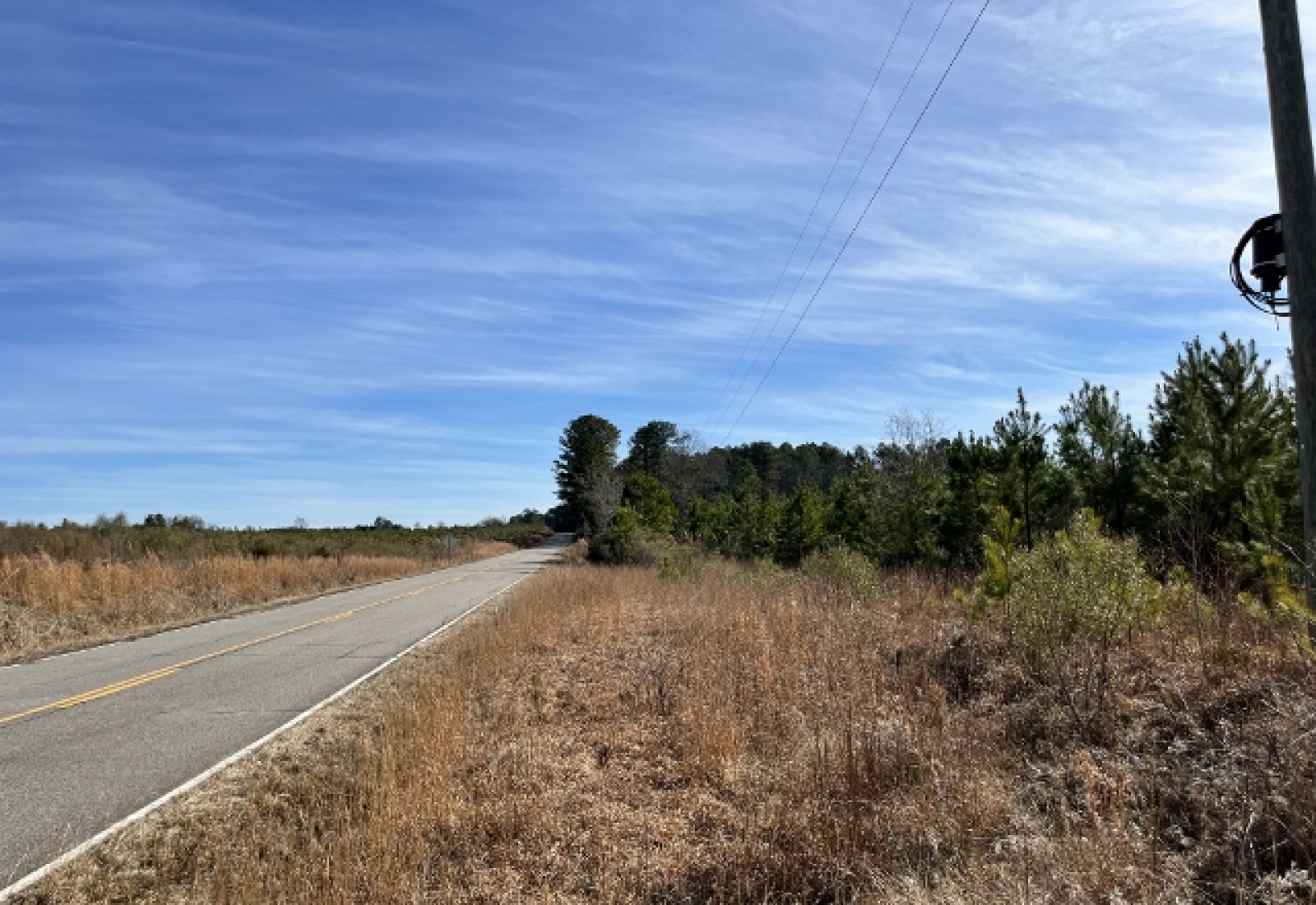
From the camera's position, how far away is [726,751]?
673cm

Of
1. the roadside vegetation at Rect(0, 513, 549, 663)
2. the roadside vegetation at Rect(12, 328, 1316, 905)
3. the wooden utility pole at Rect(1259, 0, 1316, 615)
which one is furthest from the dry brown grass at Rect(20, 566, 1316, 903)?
the roadside vegetation at Rect(0, 513, 549, 663)

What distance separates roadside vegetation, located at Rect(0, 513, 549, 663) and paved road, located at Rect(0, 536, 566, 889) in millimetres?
2114

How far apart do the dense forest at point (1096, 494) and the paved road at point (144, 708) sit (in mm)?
7854

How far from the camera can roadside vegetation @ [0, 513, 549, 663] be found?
1784cm

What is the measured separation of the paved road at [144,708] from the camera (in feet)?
21.1

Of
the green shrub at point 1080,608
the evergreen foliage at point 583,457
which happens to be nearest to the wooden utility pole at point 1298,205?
the green shrub at point 1080,608

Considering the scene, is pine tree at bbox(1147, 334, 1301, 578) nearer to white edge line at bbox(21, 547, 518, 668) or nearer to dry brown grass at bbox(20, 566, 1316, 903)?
dry brown grass at bbox(20, 566, 1316, 903)

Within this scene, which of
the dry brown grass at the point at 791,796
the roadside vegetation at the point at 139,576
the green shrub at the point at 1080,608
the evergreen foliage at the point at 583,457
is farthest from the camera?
the evergreen foliage at the point at 583,457

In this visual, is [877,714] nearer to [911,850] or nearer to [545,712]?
[911,850]

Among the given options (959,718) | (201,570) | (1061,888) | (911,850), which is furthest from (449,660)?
(201,570)

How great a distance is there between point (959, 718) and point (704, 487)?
3329 inches

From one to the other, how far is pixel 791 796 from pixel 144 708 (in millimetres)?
7892

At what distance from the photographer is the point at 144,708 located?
32.6 feet

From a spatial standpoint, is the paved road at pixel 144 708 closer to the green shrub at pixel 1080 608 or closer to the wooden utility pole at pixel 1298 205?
the green shrub at pixel 1080 608
